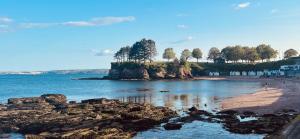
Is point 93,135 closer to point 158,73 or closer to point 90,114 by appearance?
point 90,114

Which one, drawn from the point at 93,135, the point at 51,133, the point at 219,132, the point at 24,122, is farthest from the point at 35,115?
the point at 219,132

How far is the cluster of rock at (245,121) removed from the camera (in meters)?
38.8

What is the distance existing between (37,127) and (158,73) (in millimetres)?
148524

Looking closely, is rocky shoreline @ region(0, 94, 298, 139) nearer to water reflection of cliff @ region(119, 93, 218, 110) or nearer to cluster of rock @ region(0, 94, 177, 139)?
cluster of rock @ region(0, 94, 177, 139)

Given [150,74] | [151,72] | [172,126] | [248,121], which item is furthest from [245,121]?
[151,72]

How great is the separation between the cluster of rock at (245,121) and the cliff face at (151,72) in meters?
133

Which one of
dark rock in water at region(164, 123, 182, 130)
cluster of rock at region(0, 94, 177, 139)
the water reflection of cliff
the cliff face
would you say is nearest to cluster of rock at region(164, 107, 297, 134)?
dark rock in water at region(164, 123, 182, 130)

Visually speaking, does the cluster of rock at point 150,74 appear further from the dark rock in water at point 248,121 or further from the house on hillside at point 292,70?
the dark rock in water at point 248,121

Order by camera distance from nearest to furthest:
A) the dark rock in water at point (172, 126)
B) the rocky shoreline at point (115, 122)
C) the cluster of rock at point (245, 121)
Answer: the rocky shoreline at point (115, 122) → the cluster of rock at point (245, 121) → the dark rock in water at point (172, 126)

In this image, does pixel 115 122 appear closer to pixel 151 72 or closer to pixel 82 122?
pixel 82 122

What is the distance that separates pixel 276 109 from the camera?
53.6 metres

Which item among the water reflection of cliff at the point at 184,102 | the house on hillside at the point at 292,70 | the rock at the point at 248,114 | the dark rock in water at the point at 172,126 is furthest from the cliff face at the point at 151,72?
the dark rock in water at the point at 172,126

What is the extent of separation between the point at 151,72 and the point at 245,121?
14550cm

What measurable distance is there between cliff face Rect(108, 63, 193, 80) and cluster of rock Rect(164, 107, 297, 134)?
133000mm
